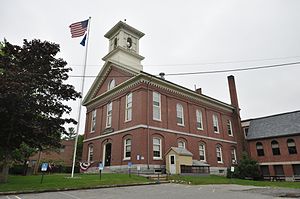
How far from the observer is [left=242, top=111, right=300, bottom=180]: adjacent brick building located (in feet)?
101

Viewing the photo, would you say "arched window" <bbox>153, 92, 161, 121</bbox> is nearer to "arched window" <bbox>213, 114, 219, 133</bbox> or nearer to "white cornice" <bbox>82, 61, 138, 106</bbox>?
"white cornice" <bbox>82, 61, 138, 106</bbox>

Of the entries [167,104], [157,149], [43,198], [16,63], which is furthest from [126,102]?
[43,198]

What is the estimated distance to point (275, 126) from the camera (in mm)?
34531

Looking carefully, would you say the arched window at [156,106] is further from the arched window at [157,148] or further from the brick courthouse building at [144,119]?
the arched window at [157,148]

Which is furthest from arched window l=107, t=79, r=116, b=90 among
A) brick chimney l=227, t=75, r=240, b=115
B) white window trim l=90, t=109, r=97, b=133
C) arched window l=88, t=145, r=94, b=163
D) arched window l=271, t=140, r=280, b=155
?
arched window l=271, t=140, r=280, b=155

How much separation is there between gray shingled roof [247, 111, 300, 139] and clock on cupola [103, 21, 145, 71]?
20.2 meters

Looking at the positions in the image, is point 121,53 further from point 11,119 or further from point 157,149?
point 11,119

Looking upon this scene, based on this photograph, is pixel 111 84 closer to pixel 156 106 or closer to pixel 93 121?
pixel 93 121

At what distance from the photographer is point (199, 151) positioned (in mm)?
28859

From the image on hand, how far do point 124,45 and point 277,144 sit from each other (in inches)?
984

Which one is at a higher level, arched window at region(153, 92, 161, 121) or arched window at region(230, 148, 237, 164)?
arched window at region(153, 92, 161, 121)

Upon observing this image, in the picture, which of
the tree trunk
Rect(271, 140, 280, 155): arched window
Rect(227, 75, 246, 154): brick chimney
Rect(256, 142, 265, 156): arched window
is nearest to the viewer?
the tree trunk

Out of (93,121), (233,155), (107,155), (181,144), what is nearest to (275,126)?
(233,155)

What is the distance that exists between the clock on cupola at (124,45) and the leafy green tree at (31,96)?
1188 cm
